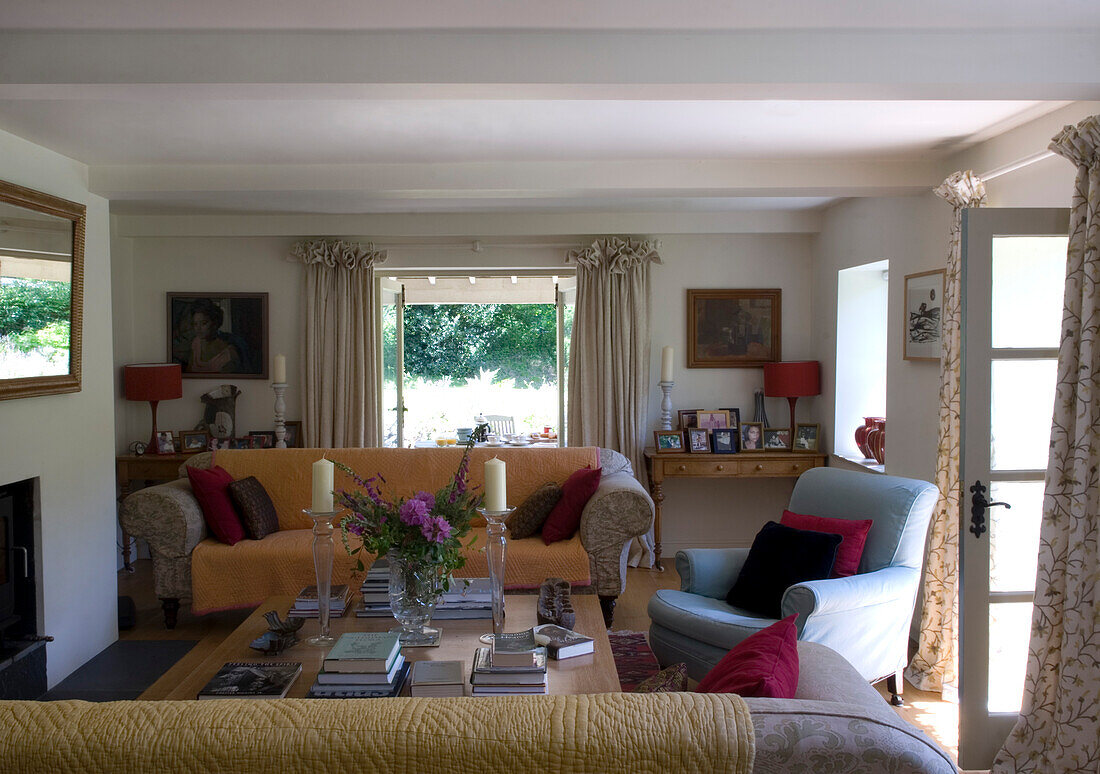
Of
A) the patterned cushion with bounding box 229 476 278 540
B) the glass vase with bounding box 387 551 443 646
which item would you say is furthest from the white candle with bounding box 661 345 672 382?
the glass vase with bounding box 387 551 443 646

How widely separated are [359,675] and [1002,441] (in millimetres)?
2210

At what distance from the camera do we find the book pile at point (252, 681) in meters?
2.13

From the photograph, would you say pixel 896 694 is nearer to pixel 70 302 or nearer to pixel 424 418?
pixel 70 302

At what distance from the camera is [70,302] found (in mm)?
3740

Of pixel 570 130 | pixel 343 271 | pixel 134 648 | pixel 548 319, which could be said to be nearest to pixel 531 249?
pixel 343 271

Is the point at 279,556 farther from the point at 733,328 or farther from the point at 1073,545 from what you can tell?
the point at 733,328

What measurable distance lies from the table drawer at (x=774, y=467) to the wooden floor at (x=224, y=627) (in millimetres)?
842

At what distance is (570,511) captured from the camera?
14.1ft

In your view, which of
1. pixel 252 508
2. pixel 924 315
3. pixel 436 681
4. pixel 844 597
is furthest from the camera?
pixel 252 508

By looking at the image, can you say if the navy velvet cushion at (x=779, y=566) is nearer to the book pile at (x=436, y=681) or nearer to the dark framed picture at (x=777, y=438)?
the book pile at (x=436, y=681)

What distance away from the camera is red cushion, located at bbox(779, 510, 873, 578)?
3273 millimetres

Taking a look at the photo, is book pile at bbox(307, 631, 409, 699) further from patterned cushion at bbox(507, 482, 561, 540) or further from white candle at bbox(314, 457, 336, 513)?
patterned cushion at bbox(507, 482, 561, 540)

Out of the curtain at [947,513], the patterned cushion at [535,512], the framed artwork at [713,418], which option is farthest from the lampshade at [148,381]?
the curtain at [947,513]

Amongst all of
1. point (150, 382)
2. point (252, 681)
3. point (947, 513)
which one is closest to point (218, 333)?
point (150, 382)
